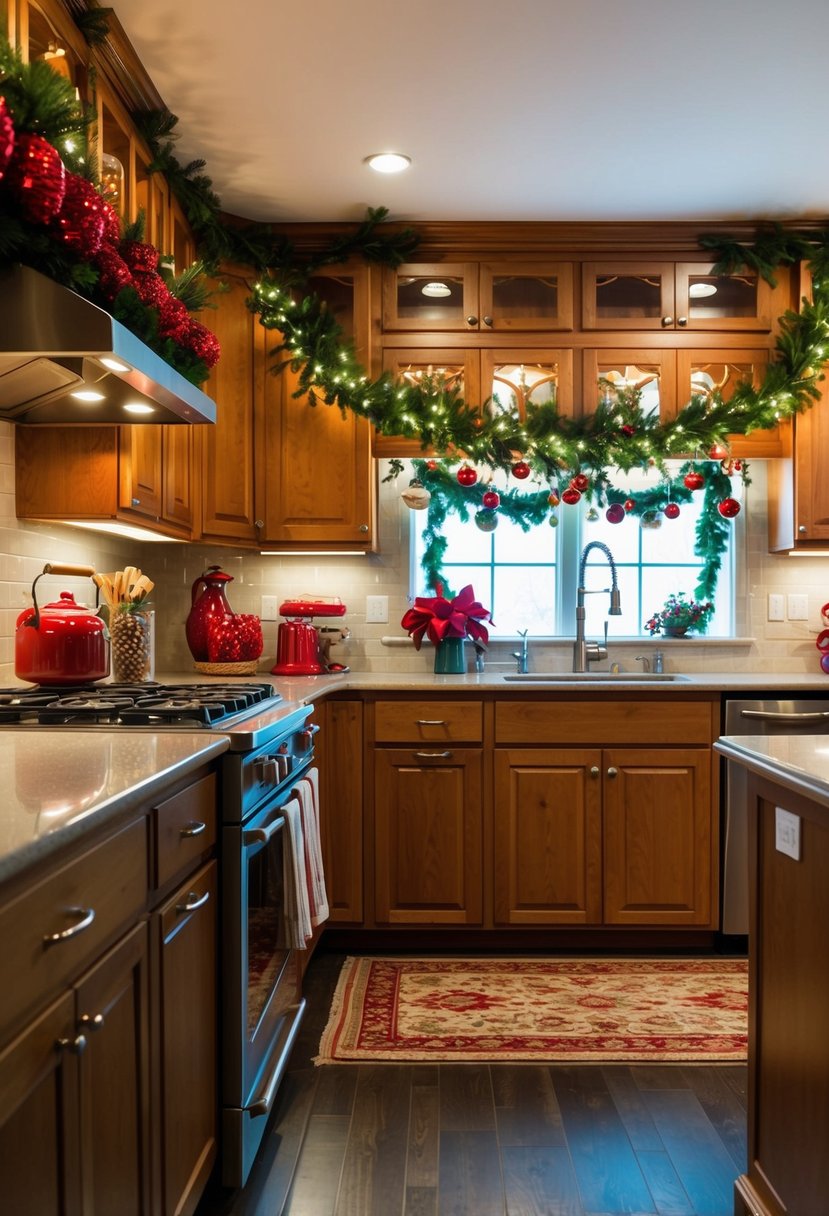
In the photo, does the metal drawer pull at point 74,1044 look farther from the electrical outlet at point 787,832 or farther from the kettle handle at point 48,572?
the kettle handle at point 48,572

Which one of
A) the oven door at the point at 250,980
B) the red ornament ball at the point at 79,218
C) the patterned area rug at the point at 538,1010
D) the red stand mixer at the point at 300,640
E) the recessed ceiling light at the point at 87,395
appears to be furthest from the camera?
the red stand mixer at the point at 300,640

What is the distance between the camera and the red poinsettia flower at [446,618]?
363cm

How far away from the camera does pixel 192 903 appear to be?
1.65 metres

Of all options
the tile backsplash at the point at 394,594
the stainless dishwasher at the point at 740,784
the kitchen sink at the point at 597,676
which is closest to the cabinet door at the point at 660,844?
the stainless dishwasher at the point at 740,784

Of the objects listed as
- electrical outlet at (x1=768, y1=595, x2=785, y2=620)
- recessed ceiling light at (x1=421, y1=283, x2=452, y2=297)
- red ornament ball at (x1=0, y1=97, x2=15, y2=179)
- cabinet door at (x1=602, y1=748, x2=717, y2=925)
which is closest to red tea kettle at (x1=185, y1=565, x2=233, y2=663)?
recessed ceiling light at (x1=421, y1=283, x2=452, y2=297)

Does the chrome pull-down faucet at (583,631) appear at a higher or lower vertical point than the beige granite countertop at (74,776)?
higher

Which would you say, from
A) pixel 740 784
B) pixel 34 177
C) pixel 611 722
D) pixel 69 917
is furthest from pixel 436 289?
pixel 69 917

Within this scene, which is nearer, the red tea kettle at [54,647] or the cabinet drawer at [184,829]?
the cabinet drawer at [184,829]

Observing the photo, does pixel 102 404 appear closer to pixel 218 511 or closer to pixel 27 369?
pixel 27 369

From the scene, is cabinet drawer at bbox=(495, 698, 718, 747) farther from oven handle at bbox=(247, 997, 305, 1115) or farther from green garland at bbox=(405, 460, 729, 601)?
oven handle at bbox=(247, 997, 305, 1115)

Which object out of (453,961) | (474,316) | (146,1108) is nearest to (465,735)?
(453,961)

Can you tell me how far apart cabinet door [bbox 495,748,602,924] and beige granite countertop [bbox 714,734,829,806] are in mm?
1451

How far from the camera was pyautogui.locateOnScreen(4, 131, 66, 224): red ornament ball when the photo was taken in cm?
158

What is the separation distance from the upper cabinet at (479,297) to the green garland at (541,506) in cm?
55
